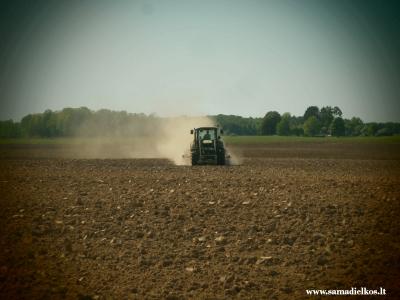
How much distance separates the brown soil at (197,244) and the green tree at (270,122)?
125289mm

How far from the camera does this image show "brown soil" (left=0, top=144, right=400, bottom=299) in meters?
5.82

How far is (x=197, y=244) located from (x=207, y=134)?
17.5 meters

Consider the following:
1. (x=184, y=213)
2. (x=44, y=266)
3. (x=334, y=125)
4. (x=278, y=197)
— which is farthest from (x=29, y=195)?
(x=334, y=125)

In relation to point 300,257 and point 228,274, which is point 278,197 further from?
point 228,274

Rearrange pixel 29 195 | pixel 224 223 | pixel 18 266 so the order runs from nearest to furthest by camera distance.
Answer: pixel 18 266 → pixel 224 223 → pixel 29 195

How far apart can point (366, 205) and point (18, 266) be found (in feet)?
27.2

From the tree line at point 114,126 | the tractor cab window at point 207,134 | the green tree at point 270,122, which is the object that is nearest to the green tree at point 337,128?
the tree line at point 114,126

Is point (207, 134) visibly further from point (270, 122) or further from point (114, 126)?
point (270, 122)

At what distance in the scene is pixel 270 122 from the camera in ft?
447

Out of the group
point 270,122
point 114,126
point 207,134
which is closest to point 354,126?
point 270,122

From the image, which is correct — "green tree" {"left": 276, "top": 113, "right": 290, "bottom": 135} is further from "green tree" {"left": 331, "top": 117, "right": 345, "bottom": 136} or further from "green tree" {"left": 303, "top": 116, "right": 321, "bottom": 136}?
"green tree" {"left": 331, "top": 117, "right": 345, "bottom": 136}

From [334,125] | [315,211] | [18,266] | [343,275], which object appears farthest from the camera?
[334,125]

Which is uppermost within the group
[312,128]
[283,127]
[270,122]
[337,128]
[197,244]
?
[270,122]

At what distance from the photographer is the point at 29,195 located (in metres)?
12.5
